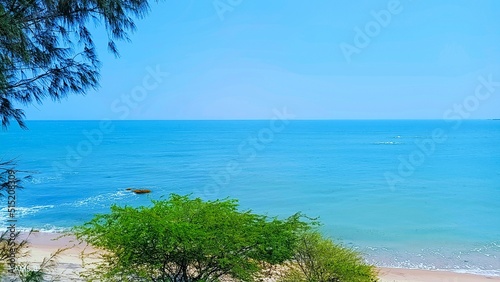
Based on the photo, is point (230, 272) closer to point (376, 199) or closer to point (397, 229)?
point (397, 229)

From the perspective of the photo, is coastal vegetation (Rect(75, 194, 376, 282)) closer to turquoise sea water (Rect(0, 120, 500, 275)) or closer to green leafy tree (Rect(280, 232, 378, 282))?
green leafy tree (Rect(280, 232, 378, 282))

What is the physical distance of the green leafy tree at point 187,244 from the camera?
5.66 metres

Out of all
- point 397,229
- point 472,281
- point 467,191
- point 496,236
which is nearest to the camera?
point 472,281

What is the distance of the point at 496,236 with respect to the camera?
16969mm

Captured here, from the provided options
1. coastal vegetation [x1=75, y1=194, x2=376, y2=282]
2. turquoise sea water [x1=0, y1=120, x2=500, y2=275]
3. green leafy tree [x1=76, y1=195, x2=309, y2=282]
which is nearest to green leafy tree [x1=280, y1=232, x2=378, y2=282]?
coastal vegetation [x1=75, y1=194, x2=376, y2=282]

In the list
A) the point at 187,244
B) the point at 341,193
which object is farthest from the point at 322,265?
the point at 341,193

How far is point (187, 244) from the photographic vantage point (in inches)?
→ 216

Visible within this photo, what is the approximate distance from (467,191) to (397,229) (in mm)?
13243

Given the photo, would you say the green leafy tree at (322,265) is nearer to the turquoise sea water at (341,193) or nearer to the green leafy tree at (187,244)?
the green leafy tree at (187,244)

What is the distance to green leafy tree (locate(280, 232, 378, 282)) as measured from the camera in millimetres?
6523

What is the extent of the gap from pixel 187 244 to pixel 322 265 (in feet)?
8.05

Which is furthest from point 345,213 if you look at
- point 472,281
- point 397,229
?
point 472,281

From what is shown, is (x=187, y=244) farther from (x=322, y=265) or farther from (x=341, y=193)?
(x=341, y=193)

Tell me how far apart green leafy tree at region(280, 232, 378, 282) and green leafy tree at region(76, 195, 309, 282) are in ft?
1.73
